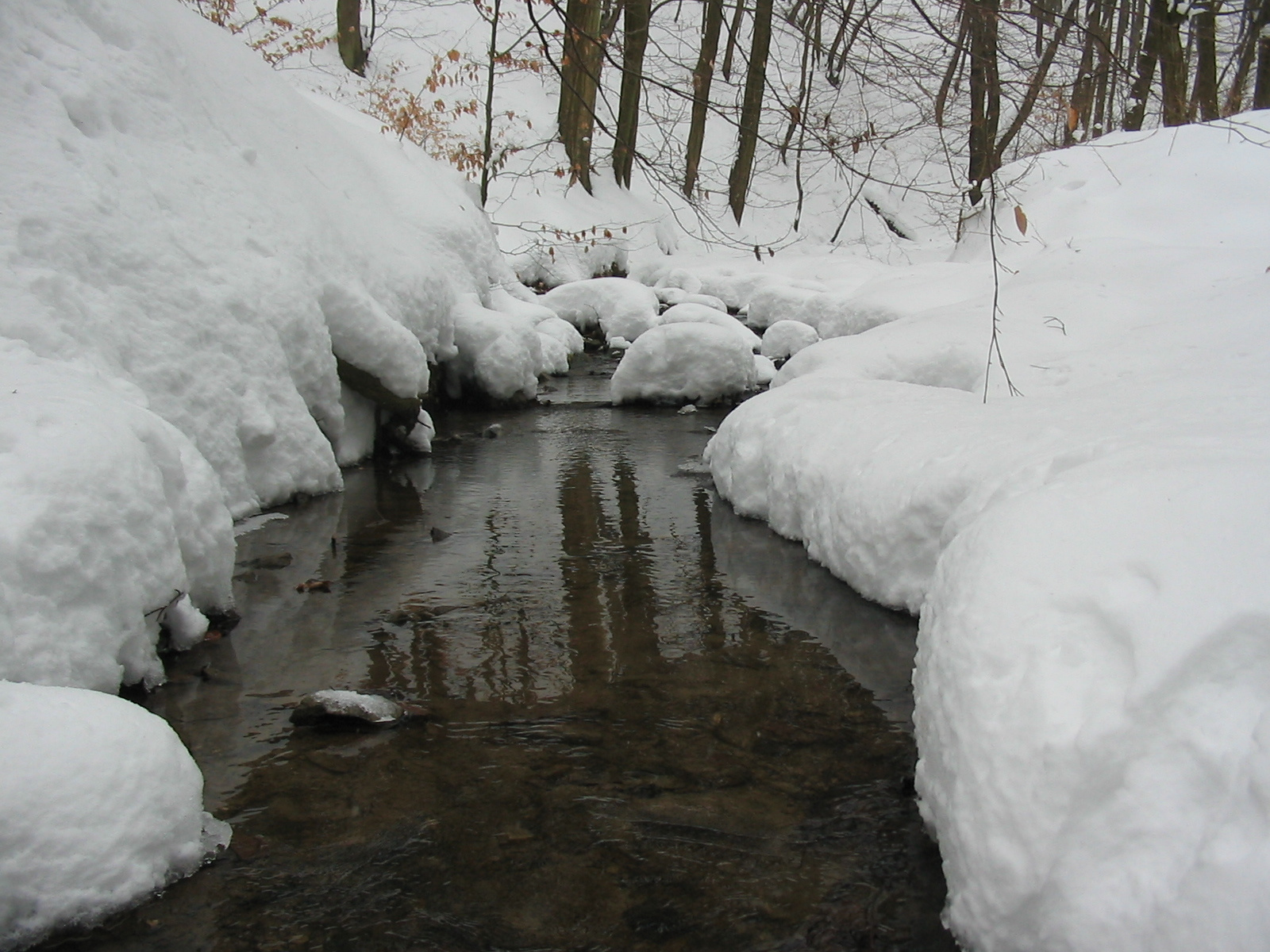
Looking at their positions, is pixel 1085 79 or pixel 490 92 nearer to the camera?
pixel 1085 79

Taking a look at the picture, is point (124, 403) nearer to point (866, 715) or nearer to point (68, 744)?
point (68, 744)

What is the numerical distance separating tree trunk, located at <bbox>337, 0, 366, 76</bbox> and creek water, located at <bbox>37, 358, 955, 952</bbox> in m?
16.7

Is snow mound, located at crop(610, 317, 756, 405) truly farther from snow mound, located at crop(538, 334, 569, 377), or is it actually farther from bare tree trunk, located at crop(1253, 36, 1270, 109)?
bare tree trunk, located at crop(1253, 36, 1270, 109)

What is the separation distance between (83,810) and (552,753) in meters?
1.31

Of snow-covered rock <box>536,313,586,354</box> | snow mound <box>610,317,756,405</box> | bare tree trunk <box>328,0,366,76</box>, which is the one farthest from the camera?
bare tree trunk <box>328,0,366,76</box>

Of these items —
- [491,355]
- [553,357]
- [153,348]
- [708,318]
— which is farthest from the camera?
[553,357]

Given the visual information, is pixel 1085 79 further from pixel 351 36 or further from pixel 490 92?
pixel 351 36

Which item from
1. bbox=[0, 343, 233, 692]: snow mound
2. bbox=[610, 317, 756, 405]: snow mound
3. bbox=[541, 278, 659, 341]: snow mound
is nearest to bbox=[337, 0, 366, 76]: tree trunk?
bbox=[541, 278, 659, 341]: snow mound

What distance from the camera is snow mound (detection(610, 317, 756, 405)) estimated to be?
29.7 feet

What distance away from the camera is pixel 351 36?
19.1 meters

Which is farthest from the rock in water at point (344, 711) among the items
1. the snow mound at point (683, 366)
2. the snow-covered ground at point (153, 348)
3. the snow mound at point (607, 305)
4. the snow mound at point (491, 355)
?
the snow mound at point (607, 305)

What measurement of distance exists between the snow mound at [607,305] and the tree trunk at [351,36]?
9.22m

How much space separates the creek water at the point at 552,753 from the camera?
225 cm

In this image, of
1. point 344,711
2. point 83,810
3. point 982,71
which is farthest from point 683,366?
point 83,810
